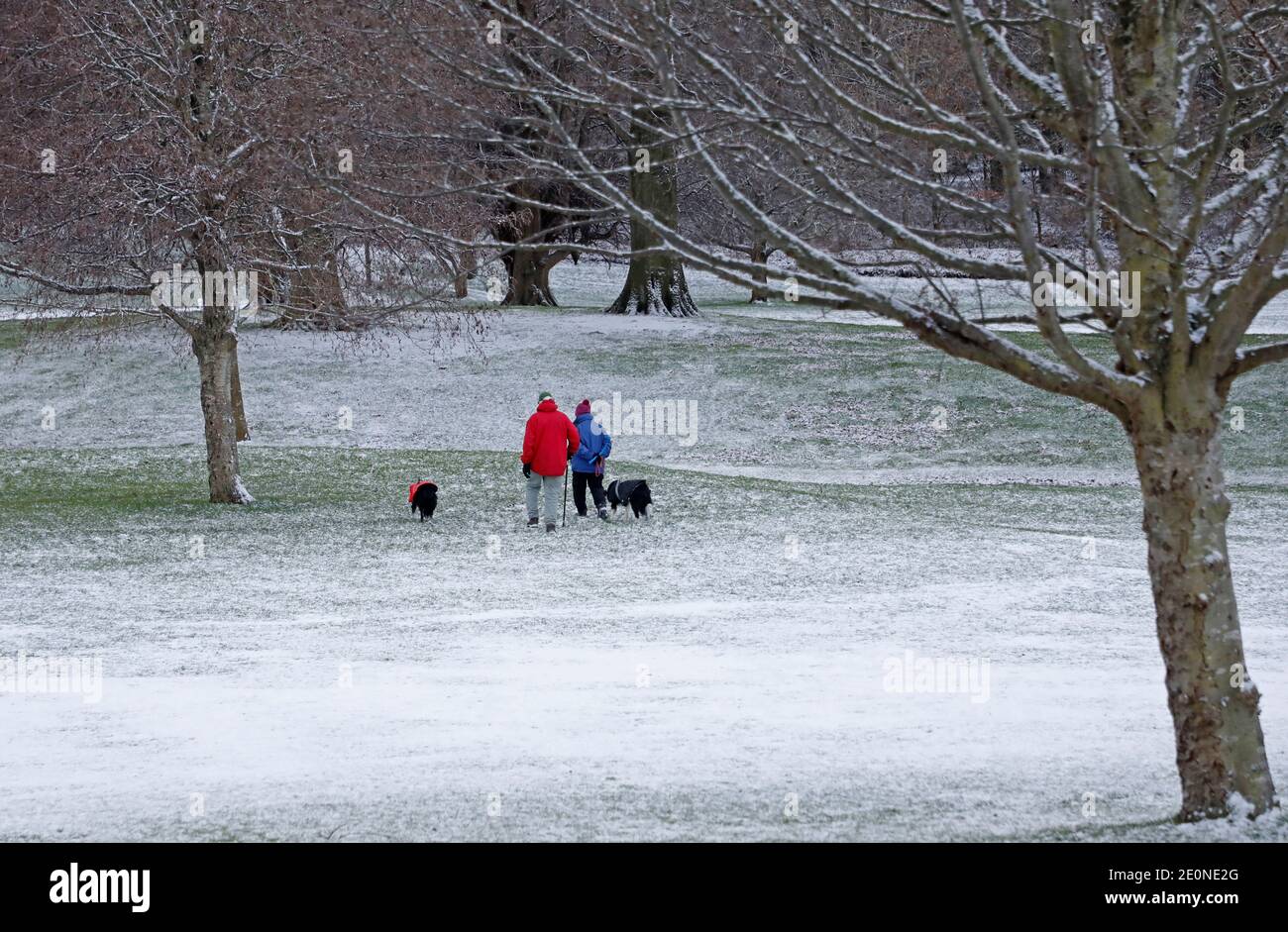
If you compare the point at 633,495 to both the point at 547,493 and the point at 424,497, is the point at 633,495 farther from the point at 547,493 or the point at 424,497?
the point at 424,497

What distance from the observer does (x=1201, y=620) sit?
680cm

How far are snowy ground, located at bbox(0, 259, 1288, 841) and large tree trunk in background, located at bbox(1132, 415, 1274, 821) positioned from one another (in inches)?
9.9

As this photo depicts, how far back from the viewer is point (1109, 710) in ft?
33.9

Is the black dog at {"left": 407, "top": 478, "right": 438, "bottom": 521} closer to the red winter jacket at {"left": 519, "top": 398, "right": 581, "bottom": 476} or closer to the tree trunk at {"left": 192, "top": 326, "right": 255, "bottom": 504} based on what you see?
the red winter jacket at {"left": 519, "top": 398, "right": 581, "bottom": 476}

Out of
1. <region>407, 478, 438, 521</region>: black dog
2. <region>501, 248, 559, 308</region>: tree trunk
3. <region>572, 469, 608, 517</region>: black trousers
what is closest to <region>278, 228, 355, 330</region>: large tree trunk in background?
<region>407, 478, 438, 521</region>: black dog

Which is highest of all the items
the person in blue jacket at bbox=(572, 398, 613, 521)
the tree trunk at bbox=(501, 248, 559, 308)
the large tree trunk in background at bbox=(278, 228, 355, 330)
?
the tree trunk at bbox=(501, 248, 559, 308)

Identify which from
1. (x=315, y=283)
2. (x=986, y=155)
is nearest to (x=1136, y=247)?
A: (x=986, y=155)

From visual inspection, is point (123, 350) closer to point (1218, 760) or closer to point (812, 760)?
point (812, 760)

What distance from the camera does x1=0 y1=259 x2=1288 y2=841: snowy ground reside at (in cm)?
781

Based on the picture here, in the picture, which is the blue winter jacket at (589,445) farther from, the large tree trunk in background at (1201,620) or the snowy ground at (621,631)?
the large tree trunk in background at (1201,620)

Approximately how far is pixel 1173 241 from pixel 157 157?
49.4 feet

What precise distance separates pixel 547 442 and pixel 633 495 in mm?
1675

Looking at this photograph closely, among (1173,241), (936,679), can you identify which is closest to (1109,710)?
(936,679)

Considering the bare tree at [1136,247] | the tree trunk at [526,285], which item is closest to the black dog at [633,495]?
the bare tree at [1136,247]
